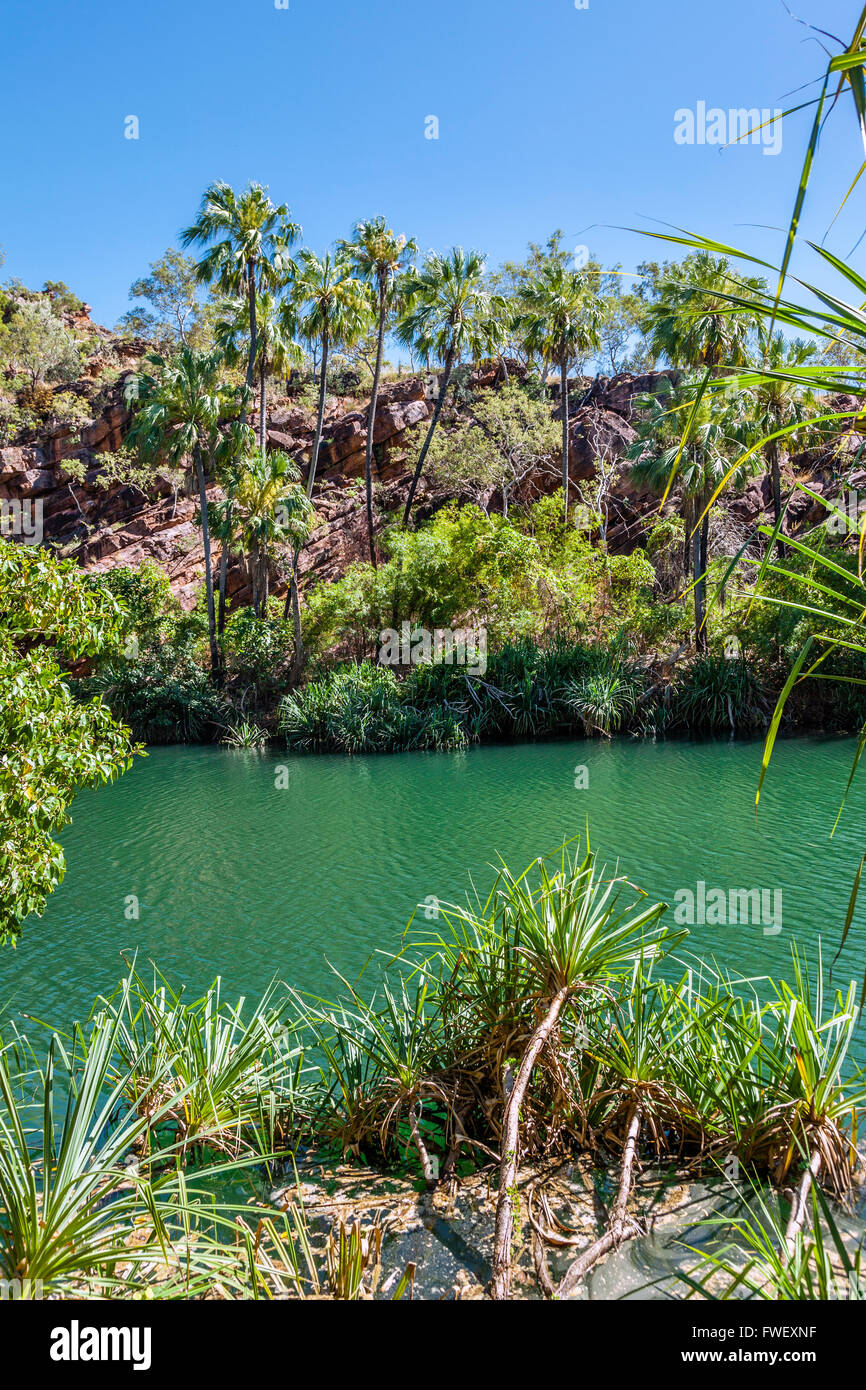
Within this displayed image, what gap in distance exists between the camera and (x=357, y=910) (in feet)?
32.2

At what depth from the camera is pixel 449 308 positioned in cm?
2670

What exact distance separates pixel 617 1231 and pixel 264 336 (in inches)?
1127

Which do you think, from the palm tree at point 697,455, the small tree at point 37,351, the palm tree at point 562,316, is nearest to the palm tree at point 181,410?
the palm tree at point 562,316

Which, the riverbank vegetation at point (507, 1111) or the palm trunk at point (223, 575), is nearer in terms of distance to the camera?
the riverbank vegetation at point (507, 1111)

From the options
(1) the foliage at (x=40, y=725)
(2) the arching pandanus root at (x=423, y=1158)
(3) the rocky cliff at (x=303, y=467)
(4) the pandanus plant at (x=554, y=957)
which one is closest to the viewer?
(4) the pandanus plant at (x=554, y=957)

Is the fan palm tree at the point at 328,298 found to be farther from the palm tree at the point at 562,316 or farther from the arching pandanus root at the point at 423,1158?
the arching pandanus root at the point at 423,1158

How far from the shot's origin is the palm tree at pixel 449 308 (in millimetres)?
26547

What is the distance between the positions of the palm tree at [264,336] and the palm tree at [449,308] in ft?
12.9

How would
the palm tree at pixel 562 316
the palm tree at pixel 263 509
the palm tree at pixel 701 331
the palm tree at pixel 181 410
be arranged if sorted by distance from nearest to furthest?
1. the palm tree at pixel 701 331
2. the palm tree at pixel 181 410
3. the palm tree at pixel 263 509
4. the palm tree at pixel 562 316

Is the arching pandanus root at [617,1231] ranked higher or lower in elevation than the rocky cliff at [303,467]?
lower

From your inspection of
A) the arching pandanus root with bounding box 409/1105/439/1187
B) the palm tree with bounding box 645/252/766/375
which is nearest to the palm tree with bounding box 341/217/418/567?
the palm tree with bounding box 645/252/766/375

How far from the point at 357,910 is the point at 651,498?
26265 millimetres

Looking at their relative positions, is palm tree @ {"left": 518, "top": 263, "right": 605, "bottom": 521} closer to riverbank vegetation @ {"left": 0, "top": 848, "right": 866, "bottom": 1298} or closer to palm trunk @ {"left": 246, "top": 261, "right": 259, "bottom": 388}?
palm trunk @ {"left": 246, "top": 261, "right": 259, "bottom": 388}

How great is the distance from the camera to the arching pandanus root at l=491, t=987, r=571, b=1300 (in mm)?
2699
